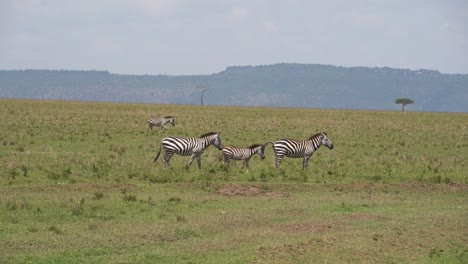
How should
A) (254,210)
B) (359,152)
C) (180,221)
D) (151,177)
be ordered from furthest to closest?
(359,152) < (151,177) < (254,210) < (180,221)

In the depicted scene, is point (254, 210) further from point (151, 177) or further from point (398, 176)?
point (398, 176)

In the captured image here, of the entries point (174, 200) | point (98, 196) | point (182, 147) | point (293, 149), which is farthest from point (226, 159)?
point (98, 196)

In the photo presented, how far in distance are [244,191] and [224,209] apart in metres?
2.73

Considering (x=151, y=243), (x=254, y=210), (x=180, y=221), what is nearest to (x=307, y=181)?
(x=254, y=210)

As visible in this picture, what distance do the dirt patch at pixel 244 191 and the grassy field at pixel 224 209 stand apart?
0.03m

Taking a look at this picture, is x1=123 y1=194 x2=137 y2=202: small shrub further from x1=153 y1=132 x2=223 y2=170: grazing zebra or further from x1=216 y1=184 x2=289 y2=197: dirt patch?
x1=153 y1=132 x2=223 y2=170: grazing zebra

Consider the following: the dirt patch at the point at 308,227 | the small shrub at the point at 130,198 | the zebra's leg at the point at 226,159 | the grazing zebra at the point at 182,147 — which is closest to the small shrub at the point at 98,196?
the small shrub at the point at 130,198

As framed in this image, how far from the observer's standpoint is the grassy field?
12.3 meters

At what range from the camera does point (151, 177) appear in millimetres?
21406

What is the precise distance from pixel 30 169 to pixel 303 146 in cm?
1017

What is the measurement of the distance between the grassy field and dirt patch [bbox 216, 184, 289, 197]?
3cm

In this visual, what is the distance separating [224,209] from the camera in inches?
651

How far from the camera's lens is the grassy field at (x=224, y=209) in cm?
1234

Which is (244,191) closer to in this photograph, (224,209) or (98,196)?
(224,209)
